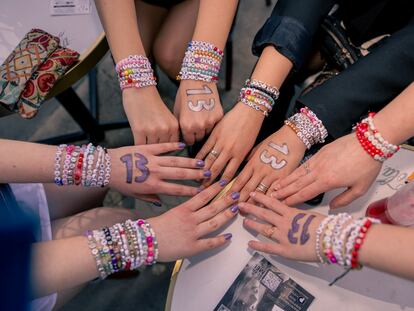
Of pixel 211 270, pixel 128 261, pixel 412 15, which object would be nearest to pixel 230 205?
pixel 211 270

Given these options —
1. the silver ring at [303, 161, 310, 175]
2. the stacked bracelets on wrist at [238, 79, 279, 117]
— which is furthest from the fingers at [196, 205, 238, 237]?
the stacked bracelets on wrist at [238, 79, 279, 117]

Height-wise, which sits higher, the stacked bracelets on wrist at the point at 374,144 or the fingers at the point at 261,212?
the stacked bracelets on wrist at the point at 374,144

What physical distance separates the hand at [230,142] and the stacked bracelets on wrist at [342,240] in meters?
0.30

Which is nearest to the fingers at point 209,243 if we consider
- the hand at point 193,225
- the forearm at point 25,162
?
the hand at point 193,225

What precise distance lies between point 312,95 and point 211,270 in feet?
1.76

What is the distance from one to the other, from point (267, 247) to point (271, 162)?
0.75 ft

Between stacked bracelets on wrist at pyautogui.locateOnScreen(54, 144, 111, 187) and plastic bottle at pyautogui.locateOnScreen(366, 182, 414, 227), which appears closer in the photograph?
plastic bottle at pyautogui.locateOnScreen(366, 182, 414, 227)

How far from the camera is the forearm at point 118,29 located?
105 cm

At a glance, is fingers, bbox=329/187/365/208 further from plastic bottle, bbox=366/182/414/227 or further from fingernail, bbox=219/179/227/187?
fingernail, bbox=219/179/227/187

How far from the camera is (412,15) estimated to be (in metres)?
1.04

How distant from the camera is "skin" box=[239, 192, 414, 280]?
2.46ft

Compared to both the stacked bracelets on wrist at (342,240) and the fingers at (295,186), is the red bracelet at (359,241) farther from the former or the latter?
the fingers at (295,186)

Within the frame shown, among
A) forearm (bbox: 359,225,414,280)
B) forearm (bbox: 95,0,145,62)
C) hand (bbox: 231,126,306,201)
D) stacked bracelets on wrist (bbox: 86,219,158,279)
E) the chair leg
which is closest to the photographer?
forearm (bbox: 359,225,414,280)

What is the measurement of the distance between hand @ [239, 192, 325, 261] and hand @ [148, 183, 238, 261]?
0.05m
